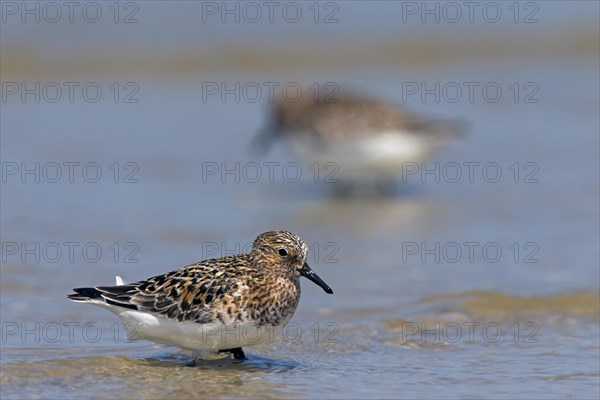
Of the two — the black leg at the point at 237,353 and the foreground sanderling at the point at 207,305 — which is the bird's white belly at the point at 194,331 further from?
the black leg at the point at 237,353

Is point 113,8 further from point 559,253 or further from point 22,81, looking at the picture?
point 559,253

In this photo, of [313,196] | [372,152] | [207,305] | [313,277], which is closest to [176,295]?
[207,305]

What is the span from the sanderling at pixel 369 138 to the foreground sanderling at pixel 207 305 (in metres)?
6.59

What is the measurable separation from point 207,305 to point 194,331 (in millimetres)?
191

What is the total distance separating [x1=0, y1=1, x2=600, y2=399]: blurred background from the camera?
802 centimetres

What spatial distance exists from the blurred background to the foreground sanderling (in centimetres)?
31

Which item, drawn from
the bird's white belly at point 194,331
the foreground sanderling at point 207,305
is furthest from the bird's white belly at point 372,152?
the bird's white belly at point 194,331

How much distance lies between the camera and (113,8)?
77.4ft

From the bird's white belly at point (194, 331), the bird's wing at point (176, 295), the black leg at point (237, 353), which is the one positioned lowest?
the black leg at point (237, 353)

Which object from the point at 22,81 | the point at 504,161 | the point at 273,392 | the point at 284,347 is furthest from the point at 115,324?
the point at 22,81

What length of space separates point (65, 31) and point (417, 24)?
23.6 ft

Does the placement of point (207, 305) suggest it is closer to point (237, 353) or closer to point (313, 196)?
point (237, 353)

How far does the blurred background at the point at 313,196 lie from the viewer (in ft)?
26.3

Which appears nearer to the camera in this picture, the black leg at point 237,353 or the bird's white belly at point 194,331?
the bird's white belly at point 194,331
